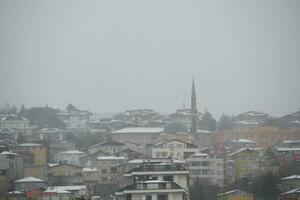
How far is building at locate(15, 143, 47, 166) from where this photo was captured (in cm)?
5712

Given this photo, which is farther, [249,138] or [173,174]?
[249,138]

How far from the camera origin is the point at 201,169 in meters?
54.4

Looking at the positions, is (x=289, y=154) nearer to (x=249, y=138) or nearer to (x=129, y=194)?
(x=249, y=138)

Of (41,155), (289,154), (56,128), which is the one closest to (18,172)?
(41,155)

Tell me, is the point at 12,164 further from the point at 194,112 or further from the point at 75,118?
the point at 75,118

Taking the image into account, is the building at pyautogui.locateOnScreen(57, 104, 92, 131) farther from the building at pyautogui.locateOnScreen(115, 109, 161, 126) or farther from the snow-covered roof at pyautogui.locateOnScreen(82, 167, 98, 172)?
the snow-covered roof at pyautogui.locateOnScreen(82, 167, 98, 172)

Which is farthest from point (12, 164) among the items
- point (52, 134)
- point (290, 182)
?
point (52, 134)

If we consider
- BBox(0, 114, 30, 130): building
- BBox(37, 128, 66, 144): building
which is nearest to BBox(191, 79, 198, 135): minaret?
BBox(37, 128, 66, 144): building

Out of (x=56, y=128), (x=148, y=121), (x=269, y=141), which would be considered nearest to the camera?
(x=269, y=141)

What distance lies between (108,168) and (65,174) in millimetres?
4784

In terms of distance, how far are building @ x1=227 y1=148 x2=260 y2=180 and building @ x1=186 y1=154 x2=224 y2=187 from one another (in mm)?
1948

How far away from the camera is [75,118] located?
330 feet

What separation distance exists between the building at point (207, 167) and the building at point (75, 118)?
42.3 meters

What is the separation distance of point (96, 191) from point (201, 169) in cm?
699
